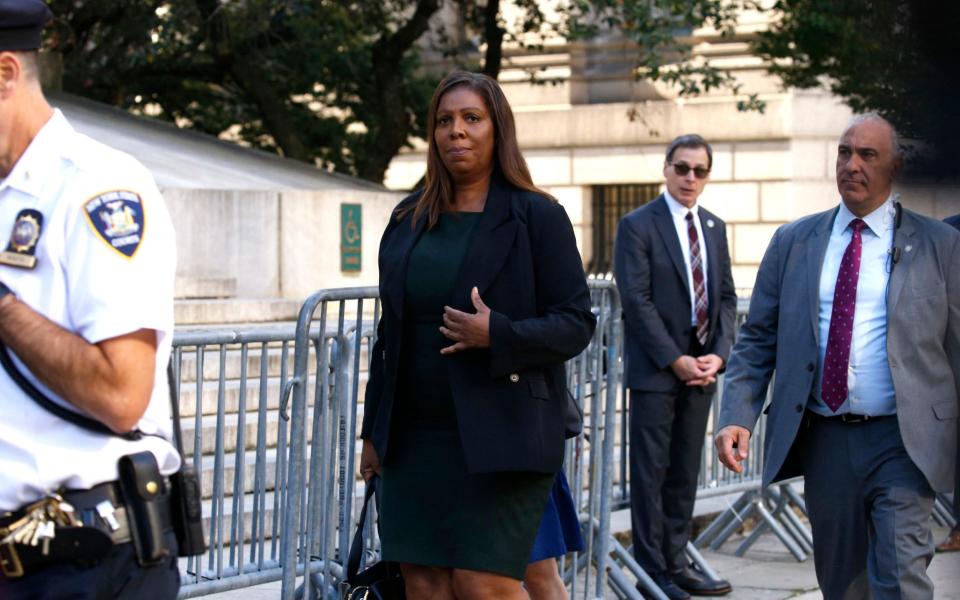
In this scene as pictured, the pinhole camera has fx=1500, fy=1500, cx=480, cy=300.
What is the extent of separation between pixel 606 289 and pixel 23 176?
4.45m

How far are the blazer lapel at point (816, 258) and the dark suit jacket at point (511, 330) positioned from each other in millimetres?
849

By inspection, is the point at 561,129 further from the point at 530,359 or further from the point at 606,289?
the point at 530,359

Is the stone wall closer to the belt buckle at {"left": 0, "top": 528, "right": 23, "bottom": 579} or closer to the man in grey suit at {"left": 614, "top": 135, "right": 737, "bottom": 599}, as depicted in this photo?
the man in grey suit at {"left": 614, "top": 135, "right": 737, "bottom": 599}

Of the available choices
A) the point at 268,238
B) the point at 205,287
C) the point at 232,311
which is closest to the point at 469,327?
the point at 232,311

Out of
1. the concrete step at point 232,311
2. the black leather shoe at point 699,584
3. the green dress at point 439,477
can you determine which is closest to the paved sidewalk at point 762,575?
the black leather shoe at point 699,584

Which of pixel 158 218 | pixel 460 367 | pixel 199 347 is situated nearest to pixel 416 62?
pixel 199 347

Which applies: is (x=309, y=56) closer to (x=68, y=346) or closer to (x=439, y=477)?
(x=439, y=477)

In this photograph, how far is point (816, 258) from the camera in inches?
190

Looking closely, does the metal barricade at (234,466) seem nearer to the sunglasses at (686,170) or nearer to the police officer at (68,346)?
the sunglasses at (686,170)

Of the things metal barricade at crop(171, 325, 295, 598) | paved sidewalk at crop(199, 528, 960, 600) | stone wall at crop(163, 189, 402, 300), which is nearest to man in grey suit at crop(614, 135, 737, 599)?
paved sidewalk at crop(199, 528, 960, 600)

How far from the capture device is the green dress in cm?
422

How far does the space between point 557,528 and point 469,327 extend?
0.95m

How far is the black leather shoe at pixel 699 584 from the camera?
736cm

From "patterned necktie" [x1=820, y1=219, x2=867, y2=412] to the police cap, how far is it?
2944mm
